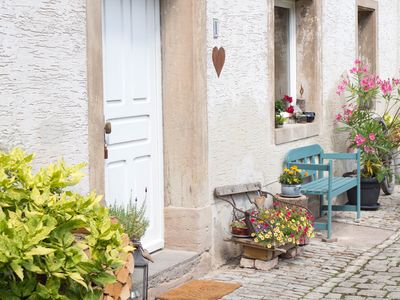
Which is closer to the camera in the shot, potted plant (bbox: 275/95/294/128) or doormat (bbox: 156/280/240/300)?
doormat (bbox: 156/280/240/300)

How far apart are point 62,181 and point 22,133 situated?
0.87 m

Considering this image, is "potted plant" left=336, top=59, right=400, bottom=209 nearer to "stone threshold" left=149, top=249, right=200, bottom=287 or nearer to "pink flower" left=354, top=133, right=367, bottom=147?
"pink flower" left=354, top=133, right=367, bottom=147

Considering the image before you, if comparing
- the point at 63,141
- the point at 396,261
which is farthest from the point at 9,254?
the point at 396,261

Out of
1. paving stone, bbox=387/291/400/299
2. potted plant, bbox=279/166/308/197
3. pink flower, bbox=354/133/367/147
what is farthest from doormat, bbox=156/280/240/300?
pink flower, bbox=354/133/367/147

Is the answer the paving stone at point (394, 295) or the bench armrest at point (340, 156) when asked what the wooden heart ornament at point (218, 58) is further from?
the bench armrest at point (340, 156)

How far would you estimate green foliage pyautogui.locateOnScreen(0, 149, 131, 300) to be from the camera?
10.8ft

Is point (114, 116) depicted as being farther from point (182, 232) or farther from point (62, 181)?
point (62, 181)

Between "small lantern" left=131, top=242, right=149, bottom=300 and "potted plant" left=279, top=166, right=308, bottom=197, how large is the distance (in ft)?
9.69

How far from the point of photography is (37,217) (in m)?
3.44

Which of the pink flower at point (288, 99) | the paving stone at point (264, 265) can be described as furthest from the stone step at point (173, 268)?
the pink flower at point (288, 99)

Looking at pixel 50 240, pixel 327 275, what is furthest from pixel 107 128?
pixel 327 275

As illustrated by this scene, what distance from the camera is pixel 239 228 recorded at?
22.3ft

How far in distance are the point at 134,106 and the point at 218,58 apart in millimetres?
1042

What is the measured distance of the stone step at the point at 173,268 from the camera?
5840mm
